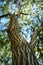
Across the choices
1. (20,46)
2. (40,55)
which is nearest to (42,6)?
(40,55)

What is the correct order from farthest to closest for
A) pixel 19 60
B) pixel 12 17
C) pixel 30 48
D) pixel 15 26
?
pixel 12 17
pixel 15 26
pixel 30 48
pixel 19 60

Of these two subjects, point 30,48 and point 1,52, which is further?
point 1,52

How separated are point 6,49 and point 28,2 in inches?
65.3

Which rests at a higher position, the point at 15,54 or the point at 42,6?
the point at 42,6

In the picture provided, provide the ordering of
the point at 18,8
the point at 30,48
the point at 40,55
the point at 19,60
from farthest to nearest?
the point at 40,55
the point at 18,8
the point at 30,48
the point at 19,60

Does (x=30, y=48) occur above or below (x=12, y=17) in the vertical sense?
below

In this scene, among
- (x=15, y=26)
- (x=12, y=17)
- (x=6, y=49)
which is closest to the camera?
(x=15, y=26)

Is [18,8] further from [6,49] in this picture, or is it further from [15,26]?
[6,49]

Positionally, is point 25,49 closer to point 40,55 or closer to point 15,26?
point 15,26

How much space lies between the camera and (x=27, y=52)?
295 cm

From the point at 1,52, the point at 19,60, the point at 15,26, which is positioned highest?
the point at 15,26

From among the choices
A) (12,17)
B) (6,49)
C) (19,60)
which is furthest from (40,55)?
(19,60)

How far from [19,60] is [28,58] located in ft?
0.49

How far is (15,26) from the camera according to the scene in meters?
3.28
